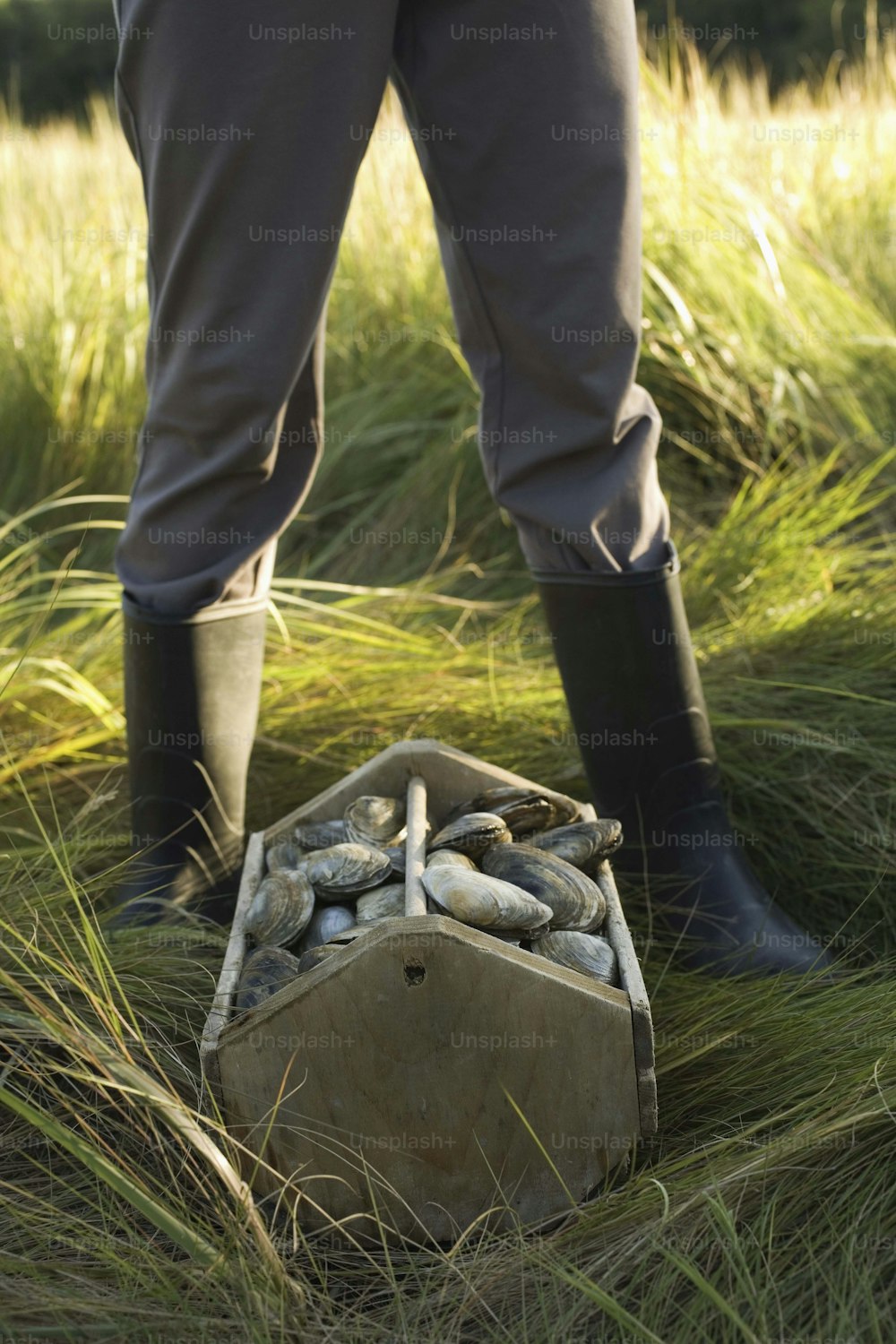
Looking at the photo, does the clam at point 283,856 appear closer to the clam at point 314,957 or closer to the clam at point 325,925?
the clam at point 325,925

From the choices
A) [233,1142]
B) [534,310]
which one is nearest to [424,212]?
[534,310]

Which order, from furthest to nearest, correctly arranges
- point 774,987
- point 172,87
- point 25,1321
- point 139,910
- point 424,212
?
1. point 424,212
2. point 139,910
3. point 774,987
4. point 172,87
5. point 25,1321

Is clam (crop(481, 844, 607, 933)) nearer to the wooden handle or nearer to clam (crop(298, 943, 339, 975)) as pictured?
the wooden handle

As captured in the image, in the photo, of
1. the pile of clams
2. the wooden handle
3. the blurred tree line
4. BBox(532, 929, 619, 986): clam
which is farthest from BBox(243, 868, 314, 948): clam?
the blurred tree line

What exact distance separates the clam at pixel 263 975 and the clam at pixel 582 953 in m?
0.23

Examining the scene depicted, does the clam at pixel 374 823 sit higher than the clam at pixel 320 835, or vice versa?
the clam at pixel 374 823

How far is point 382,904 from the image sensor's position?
46.7 inches

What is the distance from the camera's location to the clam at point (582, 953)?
1.08 meters

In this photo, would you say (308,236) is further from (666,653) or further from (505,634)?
(505,634)

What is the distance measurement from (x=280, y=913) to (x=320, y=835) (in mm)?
159

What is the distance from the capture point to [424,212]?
9.99ft

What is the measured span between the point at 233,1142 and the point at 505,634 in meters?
1.17

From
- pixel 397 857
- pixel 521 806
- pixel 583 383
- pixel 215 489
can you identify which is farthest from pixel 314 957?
pixel 583 383

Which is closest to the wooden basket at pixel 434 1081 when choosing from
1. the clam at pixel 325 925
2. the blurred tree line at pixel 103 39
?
the clam at pixel 325 925
